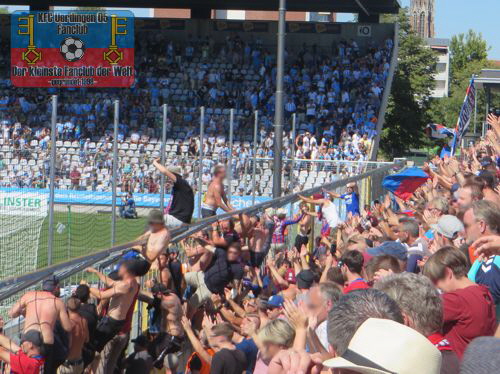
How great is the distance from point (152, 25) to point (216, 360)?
106 ft

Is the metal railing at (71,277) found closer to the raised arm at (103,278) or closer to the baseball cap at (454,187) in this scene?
the raised arm at (103,278)

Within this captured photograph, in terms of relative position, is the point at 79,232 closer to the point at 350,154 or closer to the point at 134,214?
the point at 134,214

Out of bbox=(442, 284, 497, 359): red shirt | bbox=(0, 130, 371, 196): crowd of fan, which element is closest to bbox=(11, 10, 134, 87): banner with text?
bbox=(0, 130, 371, 196): crowd of fan

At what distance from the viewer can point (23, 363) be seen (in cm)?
489

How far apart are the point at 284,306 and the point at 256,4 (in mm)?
32712

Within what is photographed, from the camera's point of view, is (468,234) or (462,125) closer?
(468,234)

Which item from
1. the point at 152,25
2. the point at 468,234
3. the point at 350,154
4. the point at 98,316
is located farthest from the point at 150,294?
the point at 152,25

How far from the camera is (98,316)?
5.76 m

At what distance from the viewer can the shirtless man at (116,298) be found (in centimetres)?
573

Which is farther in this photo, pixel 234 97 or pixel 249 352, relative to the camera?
pixel 234 97

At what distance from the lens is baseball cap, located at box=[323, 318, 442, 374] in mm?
2592

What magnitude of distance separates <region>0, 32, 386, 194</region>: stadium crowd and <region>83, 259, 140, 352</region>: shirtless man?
16.0 metres

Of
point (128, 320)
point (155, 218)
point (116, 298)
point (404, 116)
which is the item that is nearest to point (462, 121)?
point (155, 218)

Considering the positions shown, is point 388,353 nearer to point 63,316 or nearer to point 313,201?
point 63,316
